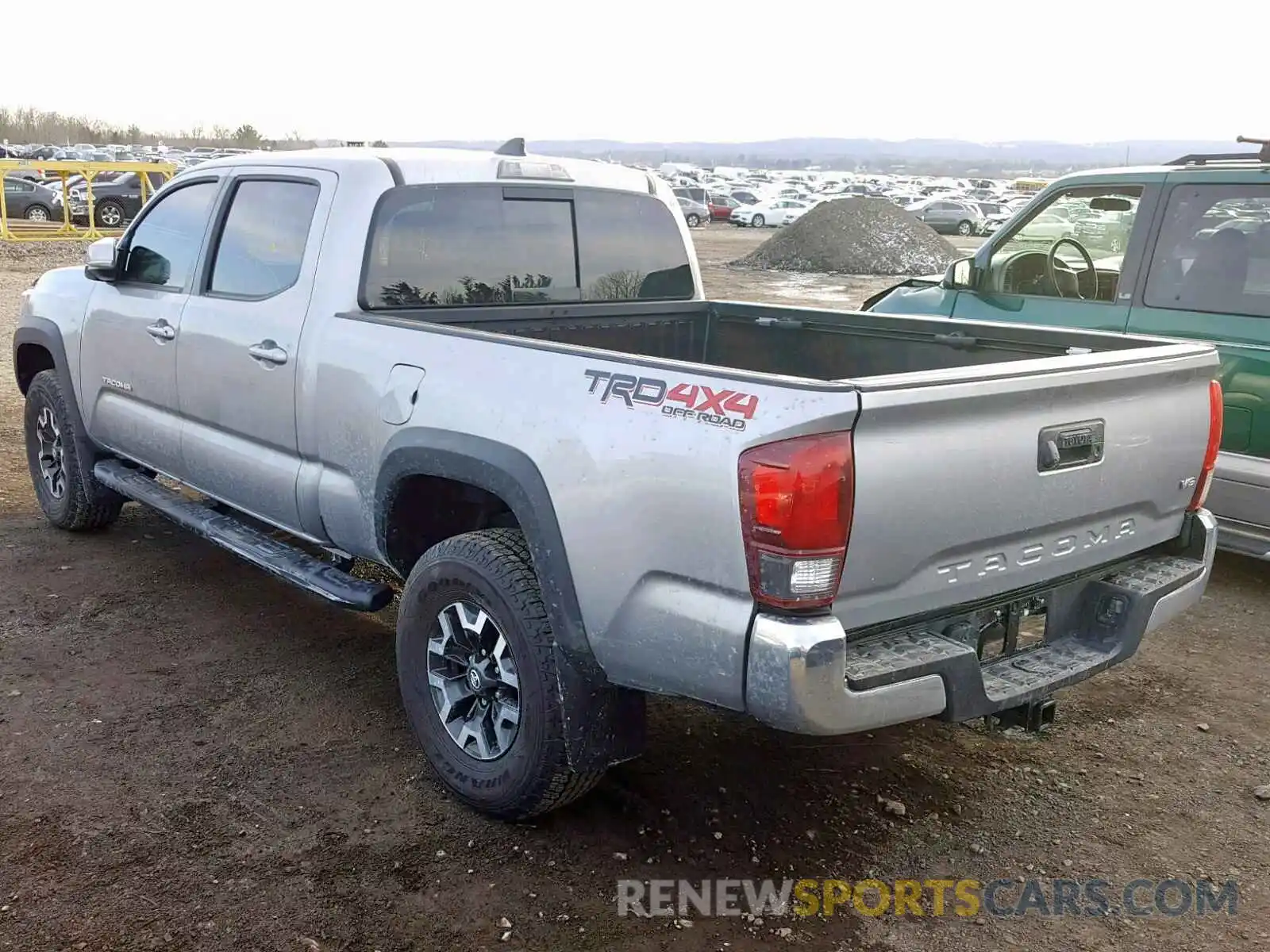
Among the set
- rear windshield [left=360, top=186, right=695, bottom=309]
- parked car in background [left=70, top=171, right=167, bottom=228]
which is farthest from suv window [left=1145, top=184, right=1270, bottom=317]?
parked car in background [left=70, top=171, right=167, bottom=228]

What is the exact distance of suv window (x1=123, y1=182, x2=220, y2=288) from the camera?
16.2 ft

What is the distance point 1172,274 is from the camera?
19.4 feet

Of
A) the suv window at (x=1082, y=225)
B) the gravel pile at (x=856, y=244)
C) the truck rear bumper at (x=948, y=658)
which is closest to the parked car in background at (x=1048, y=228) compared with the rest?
the suv window at (x=1082, y=225)

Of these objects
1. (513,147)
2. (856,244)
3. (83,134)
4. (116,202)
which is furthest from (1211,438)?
(83,134)

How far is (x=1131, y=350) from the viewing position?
3.41 m

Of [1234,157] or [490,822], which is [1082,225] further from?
[490,822]

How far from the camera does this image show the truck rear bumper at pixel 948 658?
8.63 feet

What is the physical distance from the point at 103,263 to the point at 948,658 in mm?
4269

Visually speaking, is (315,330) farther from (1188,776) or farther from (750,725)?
(1188,776)

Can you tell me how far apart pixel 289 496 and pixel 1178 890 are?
3186 mm

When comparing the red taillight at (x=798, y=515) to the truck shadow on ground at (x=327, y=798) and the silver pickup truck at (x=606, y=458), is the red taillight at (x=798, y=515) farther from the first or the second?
the truck shadow on ground at (x=327, y=798)

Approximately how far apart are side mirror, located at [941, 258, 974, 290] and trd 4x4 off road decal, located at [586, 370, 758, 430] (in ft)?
15.2

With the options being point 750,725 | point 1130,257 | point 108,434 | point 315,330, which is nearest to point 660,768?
point 750,725

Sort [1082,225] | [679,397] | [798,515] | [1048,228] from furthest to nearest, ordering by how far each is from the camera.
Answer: [1048,228], [1082,225], [679,397], [798,515]
